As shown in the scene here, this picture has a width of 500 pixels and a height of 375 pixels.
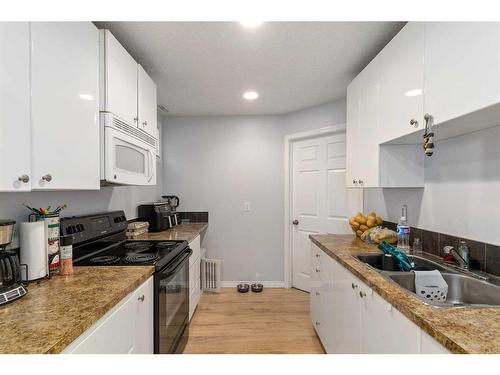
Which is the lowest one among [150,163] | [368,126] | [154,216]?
[154,216]

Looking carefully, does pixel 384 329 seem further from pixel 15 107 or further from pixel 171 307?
pixel 15 107

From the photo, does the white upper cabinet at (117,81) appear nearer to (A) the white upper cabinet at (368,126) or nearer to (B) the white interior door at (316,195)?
(A) the white upper cabinet at (368,126)

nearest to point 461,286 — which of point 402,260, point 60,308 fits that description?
point 402,260

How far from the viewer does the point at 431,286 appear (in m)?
1.31

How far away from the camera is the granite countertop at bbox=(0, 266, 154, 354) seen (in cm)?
72

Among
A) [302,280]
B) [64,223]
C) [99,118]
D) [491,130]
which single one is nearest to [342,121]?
[491,130]

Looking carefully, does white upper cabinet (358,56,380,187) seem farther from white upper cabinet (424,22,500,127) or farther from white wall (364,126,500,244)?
white upper cabinet (424,22,500,127)

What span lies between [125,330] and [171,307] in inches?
25.6

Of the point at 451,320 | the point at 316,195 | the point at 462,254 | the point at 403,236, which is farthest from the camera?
A: the point at 316,195

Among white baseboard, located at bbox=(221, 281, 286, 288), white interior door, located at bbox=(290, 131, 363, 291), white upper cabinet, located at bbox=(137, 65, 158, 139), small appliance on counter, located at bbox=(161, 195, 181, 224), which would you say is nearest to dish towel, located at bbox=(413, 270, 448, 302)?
white interior door, located at bbox=(290, 131, 363, 291)

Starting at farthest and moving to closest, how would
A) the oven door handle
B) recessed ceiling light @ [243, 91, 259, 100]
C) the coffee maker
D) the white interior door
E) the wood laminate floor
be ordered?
1. the white interior door
2. recessed ceiling light @ [243, 91, 259, 100]
3. the wood laminate floor
4. the oven door handle
5. the coffee maker

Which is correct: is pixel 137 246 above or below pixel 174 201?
below

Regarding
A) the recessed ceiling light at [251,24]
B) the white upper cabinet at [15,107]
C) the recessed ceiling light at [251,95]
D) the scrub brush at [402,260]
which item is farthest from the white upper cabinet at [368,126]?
the white upper cabinet at [15,107]

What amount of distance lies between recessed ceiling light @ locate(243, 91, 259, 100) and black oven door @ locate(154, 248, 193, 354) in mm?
1650
